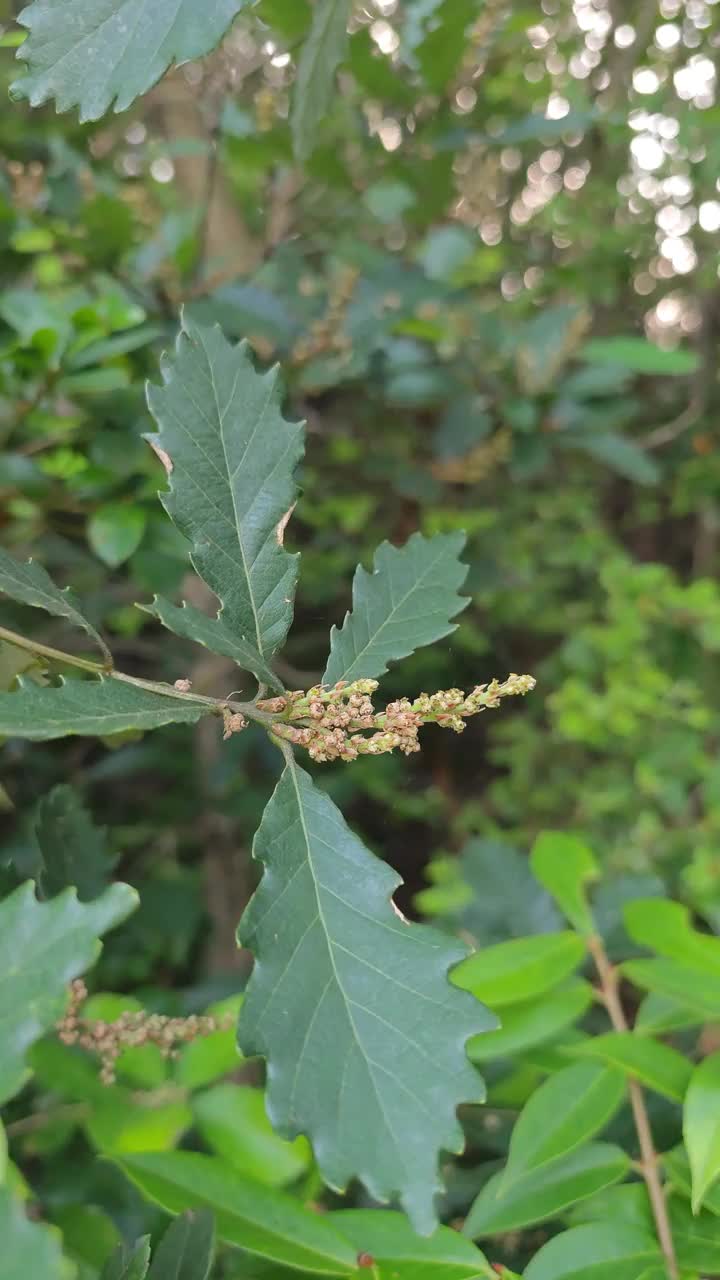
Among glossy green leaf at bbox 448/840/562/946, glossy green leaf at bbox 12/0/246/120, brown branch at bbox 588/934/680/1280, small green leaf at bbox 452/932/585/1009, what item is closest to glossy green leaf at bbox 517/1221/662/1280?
brown branch at bbox 588/934/680/1280

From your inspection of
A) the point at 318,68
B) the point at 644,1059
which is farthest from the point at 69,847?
the point at 318,68

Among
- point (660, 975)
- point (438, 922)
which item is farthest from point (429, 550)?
point (438, 922)

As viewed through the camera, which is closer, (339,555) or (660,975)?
(660,975)

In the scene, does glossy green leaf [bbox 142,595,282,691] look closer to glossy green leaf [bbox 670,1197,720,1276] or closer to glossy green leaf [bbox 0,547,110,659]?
glossy green leaf [bbox 0,547,110,659]

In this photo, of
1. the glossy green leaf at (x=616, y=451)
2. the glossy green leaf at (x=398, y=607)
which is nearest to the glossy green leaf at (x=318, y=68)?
the glossy green leaf at (x=398, y=607)

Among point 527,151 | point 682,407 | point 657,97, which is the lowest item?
point 682,407

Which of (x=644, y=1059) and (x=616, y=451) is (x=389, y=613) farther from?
(x=616, y=451)

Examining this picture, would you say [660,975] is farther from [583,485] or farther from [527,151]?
[527,151]
